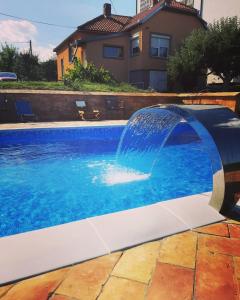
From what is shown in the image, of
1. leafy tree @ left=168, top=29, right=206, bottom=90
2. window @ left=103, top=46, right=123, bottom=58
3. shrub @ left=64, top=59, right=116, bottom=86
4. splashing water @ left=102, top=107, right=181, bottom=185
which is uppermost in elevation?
window @ left=103, top=46, right=123, bottom=58

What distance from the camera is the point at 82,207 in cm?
406

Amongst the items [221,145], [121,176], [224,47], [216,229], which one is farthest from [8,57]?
[216,229]

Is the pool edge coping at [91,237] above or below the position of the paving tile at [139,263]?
above

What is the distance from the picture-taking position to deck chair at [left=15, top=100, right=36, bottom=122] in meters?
10.9

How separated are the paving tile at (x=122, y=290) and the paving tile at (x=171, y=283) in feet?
0.20

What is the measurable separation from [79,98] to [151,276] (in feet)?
37.2

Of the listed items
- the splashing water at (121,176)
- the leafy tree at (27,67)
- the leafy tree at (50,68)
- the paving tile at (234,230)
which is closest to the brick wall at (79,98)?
the splashing water at (121,176)

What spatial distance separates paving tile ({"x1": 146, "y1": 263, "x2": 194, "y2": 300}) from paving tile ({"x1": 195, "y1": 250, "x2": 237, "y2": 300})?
6cm

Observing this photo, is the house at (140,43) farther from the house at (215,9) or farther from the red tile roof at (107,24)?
the house at (215,9)

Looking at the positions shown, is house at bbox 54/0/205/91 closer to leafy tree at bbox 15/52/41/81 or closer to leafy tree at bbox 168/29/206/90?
leafy tree at bbox 168/29/206/90

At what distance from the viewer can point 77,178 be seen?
17.3 ft

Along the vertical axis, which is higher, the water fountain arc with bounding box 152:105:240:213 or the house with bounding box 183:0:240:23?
the house with bounding box 183:0:240:23

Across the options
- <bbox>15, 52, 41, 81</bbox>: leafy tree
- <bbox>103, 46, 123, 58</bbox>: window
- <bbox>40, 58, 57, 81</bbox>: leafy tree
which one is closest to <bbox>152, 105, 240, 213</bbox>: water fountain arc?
<bbox>103, 46, 123, 58</bbox>: window

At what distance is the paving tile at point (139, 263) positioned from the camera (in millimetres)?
1666
